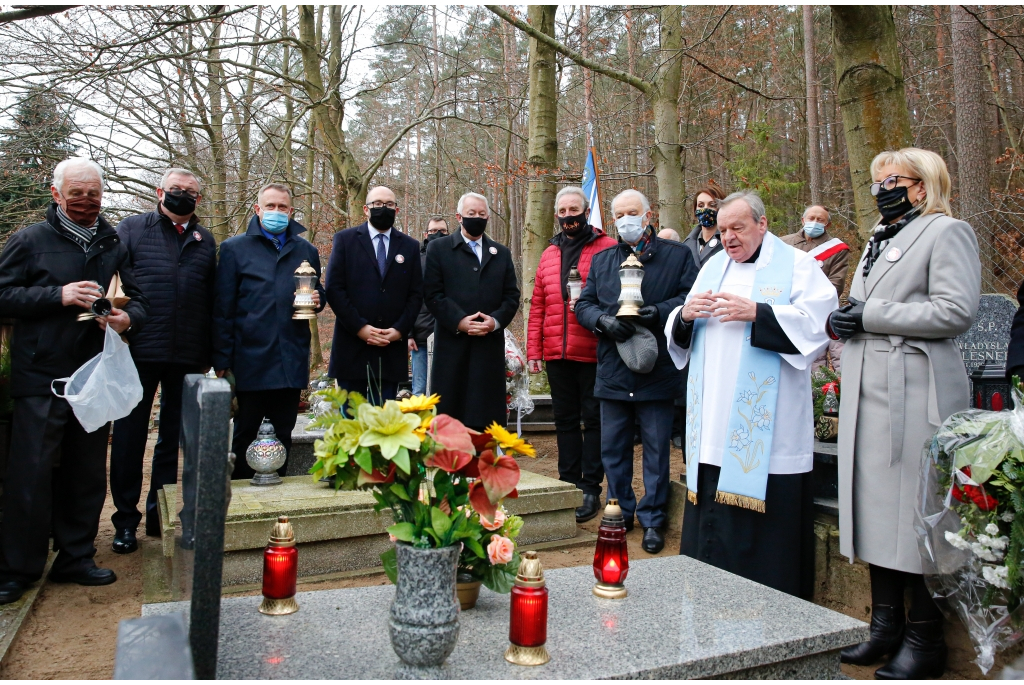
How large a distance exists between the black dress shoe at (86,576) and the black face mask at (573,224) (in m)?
3.82

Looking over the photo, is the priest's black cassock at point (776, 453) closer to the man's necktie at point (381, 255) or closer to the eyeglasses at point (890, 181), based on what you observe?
the eyeglasses at point (890, 181)

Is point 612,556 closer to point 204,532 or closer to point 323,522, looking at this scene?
point 204,532

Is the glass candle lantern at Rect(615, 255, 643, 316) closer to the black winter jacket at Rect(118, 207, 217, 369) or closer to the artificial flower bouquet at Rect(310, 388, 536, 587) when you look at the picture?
the black winter jacket at Rect(118, 207, 217, 369)

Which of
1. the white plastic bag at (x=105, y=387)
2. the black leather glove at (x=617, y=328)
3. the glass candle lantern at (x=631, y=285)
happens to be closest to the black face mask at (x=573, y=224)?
the glass candle lantern at (x=631, y=285)

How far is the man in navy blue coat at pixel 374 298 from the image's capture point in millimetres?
5754

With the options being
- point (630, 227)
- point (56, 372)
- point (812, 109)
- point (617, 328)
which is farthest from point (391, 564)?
point (812, 109)

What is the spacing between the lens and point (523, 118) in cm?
2034

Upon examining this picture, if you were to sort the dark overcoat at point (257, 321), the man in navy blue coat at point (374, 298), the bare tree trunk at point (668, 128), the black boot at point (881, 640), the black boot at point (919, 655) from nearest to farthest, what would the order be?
the black boot at point (919, 655)
the black boot at point (881, 640)
the dark overcoat at point (257, 321)
the man in navy blue coat at point (374, 298)
the bare tree trunk at point (668, 128)

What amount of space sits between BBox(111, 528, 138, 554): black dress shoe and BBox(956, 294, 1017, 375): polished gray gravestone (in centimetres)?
561

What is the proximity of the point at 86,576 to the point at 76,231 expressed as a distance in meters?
1.99

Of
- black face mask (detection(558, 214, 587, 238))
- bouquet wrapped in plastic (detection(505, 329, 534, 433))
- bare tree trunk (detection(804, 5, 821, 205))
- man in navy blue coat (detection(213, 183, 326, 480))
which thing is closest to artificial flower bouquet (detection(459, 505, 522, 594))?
man in navy blue coat (detection(213, 183, 326, 480))

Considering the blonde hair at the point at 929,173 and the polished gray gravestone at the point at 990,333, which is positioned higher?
the blonde hair at the point at 929,173

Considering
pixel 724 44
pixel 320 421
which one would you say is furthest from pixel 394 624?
pixel 724 44

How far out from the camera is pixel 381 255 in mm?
5953
